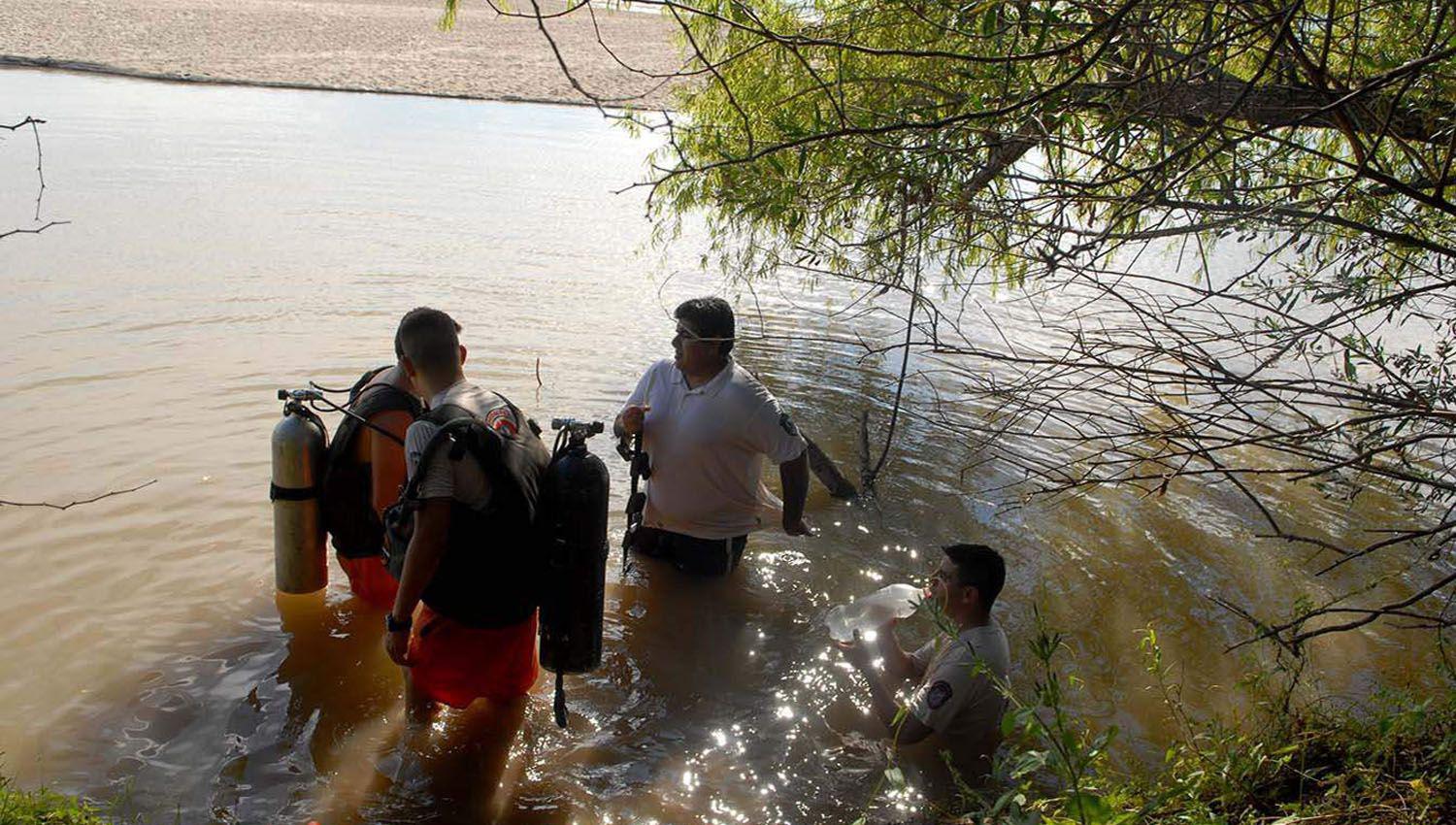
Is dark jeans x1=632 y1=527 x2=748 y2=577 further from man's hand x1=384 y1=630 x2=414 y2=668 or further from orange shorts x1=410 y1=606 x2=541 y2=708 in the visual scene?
man's hand x1=384 y1=630 x2=414 y2=668

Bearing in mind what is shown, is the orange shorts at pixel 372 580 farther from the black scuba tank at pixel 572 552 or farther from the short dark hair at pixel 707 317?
the short dark hair at pixel 707 317

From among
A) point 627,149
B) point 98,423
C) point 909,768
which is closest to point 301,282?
point 98,423

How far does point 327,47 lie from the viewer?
3228cm

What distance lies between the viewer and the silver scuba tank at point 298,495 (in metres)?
4.55

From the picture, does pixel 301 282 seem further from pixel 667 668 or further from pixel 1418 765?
pixel 1418 765

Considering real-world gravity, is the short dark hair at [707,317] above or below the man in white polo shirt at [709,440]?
above

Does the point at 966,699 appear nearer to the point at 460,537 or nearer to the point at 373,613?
the point at 460,537

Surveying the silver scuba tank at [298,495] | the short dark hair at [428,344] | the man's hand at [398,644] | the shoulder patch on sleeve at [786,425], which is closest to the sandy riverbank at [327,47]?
the shoulder patch on sleeve at [786,425]

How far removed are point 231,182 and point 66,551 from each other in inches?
471

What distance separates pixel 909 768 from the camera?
4.50 m

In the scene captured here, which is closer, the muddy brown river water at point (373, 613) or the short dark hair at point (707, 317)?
the muddy brown river water at point (373, 613)

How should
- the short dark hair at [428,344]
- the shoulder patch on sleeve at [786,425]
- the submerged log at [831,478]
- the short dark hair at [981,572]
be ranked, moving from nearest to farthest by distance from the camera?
the short dark hair at [428,344]
the short dark hair at [981,572]
the shoulder patch on sleeve at [786,425]
the submerged log at [831,478]

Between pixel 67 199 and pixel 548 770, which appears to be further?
pixel 67 199

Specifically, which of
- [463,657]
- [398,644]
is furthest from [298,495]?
[463,657]
